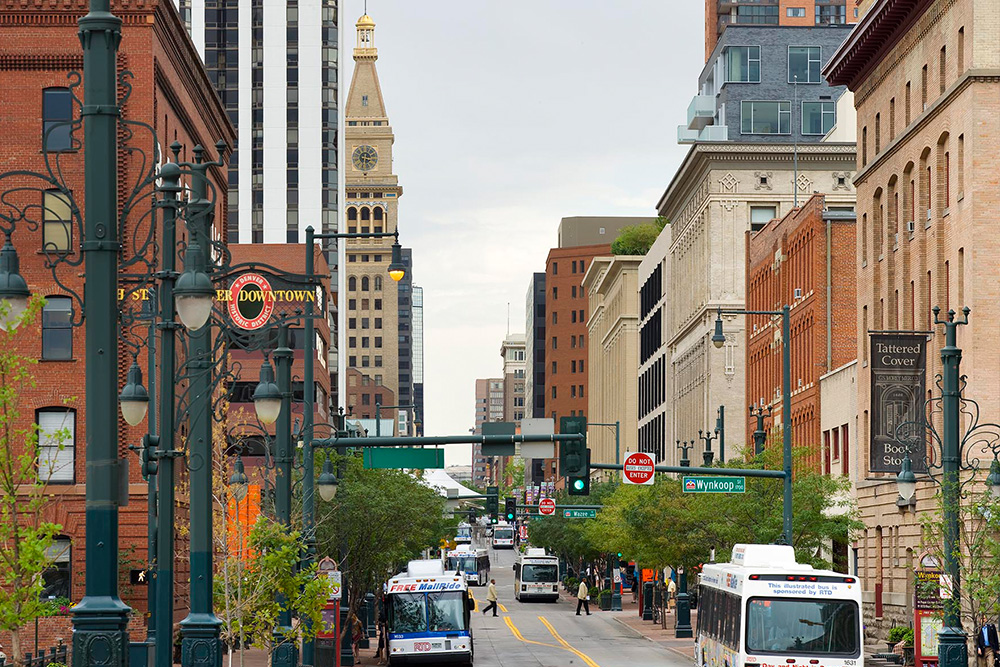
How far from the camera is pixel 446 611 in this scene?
4897cm

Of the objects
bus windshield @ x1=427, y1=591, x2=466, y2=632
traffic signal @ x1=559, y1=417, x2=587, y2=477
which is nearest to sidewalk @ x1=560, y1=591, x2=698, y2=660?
bus windshield @ x1=427, y1=591, x2=466, y2=632

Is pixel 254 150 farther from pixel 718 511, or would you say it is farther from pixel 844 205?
pixel 718 511

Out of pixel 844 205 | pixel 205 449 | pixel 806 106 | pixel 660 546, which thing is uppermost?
pixel 806 106

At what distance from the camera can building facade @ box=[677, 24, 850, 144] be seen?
114938 mm

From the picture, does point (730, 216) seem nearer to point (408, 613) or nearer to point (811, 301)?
point (811, 301)

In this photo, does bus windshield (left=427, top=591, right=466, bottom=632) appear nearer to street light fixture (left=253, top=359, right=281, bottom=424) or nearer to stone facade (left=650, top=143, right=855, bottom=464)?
street light fixture (left=253, top=359, right=281, bottom=424)

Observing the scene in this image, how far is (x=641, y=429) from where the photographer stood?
142250 millimetres

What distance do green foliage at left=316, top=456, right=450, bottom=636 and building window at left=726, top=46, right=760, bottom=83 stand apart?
2520 inches

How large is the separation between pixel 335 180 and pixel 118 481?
129462mm

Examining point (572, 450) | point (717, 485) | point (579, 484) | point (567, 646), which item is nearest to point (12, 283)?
point (572, 450)

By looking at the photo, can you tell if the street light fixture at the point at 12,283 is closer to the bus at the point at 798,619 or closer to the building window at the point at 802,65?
the bus at the point at 798,619

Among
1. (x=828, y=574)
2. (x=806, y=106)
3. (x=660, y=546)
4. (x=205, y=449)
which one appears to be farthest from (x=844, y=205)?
(x=205, y=449)

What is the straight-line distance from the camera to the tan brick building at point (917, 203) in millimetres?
49906

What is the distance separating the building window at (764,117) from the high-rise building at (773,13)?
46.8 m
